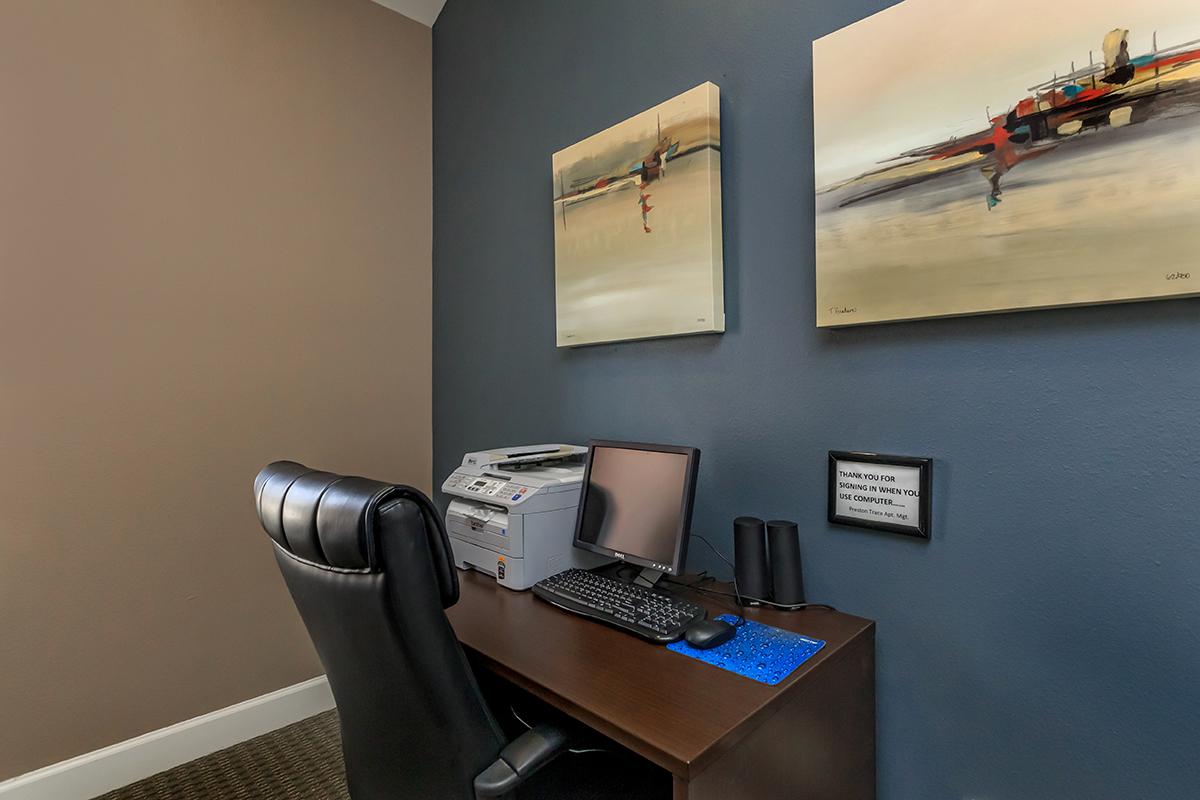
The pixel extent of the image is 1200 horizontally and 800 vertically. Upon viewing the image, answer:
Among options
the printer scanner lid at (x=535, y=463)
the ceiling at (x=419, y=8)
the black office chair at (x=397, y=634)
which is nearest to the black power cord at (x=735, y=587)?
the printer scanner lid at (x=535, y=463)

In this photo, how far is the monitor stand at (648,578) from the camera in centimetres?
160

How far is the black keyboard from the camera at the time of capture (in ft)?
4.23

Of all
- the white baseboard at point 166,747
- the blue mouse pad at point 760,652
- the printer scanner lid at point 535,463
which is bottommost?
the white baseboard at point 166,747

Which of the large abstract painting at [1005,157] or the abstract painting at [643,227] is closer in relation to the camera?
the large abstract painting at [1005,157]

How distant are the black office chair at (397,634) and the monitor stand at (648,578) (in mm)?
580

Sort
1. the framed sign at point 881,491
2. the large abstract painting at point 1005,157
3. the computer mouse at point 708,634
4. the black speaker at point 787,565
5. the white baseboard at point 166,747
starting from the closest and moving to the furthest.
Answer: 1. the large abstract painting at point 1005,157
2. the computer mouse at point 708,634
3. the framed sign at point 881,491
4. the black speaker at point 787,565
5. the white baseboard at point 166,747

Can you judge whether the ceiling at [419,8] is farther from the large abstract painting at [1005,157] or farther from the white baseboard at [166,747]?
the white baseboard at [166,747]

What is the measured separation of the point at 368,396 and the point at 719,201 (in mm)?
1749

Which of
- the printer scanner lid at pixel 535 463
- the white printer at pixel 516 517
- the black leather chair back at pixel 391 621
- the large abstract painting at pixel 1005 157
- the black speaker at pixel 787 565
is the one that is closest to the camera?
the black leather chair back at pixel 391 621

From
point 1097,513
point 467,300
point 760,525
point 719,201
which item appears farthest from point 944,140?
point 467,300

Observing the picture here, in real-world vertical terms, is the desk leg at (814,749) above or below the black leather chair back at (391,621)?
below

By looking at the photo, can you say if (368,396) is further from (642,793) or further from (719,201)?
(642,793)

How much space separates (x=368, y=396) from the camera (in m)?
2.64

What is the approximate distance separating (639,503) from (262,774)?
171 centimetres
